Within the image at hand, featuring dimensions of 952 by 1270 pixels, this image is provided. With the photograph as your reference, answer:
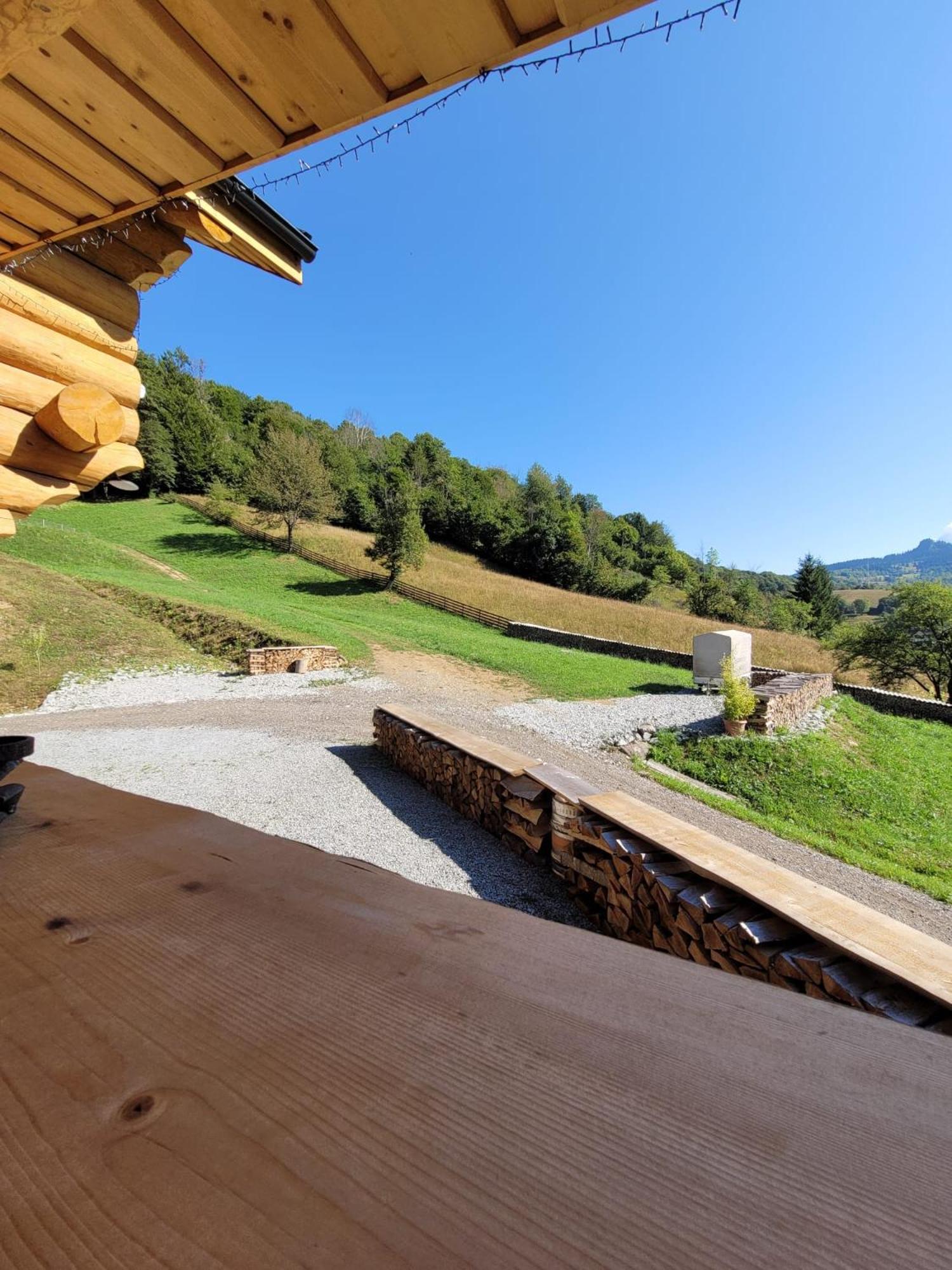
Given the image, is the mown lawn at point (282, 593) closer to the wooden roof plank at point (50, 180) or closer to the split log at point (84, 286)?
the split log at point (84, 286)

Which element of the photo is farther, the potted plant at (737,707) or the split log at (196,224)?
the potted plant at (737,707)

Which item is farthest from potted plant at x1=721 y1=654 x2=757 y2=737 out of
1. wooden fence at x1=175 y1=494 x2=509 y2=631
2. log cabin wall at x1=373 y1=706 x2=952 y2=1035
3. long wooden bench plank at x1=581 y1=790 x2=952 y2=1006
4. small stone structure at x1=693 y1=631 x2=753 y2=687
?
wooden fence at x1=175 y1=494 x2=509 y2=631

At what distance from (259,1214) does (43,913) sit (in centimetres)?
75

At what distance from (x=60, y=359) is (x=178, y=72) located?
1.87m

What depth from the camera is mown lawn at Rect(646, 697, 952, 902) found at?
19.9 ft

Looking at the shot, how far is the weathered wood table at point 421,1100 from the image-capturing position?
0.41m

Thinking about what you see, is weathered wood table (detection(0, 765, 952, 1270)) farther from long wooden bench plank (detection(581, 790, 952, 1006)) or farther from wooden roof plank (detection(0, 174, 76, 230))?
wooden roof plank (detection(0, 174, 76, 230))

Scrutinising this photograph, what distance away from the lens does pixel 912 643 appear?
19.0 meters

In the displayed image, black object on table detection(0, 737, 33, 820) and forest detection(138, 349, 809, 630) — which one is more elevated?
forest detection(138, 349, 809, 630)

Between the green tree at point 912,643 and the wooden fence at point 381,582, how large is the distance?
1496 centimetres

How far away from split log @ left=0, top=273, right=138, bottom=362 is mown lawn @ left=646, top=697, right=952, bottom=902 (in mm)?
7719

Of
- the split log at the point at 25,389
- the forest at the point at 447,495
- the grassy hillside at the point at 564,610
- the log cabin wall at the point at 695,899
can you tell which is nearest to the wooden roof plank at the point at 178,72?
the split log at the point at 25,389

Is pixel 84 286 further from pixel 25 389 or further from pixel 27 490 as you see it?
pixel 27 490

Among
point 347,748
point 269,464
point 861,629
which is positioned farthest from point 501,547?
point 347,748
